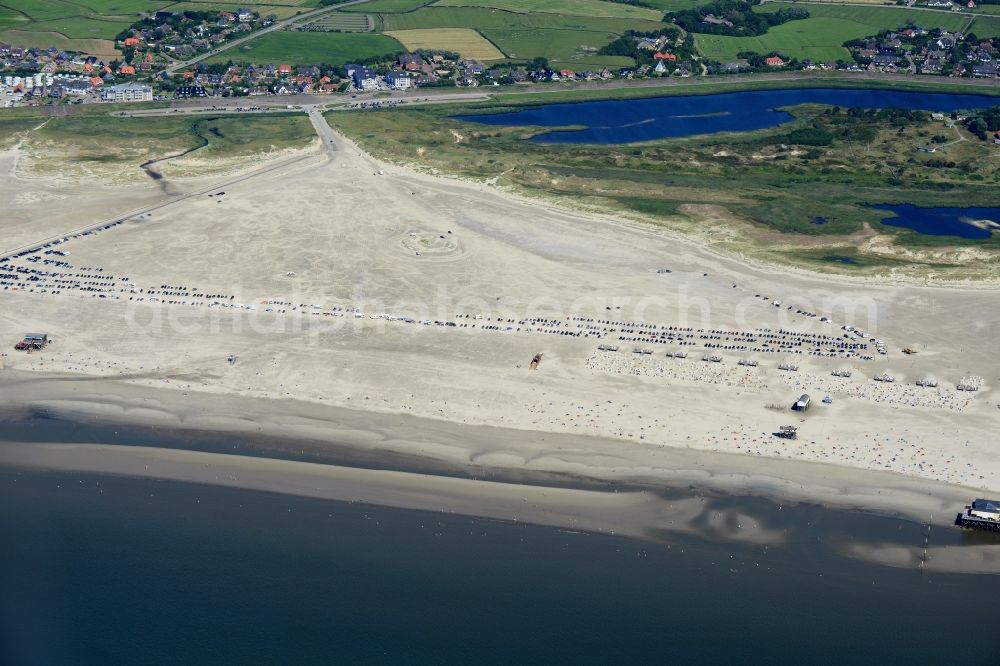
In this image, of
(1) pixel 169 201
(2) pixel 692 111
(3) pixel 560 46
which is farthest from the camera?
(3) pixel 560 46

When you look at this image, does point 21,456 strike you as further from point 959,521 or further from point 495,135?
point 495,135

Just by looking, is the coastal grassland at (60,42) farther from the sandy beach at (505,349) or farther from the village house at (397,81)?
the sandy beach at (505,349)

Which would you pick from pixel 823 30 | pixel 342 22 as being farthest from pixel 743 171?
pixel 342 22

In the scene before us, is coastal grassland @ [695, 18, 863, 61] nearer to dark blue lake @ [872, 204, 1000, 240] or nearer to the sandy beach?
dark blue lake @ [872, 204, 1000, 240]

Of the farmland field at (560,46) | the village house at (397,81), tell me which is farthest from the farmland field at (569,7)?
the village house at (397,81)

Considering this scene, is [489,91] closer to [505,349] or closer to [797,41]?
[797,41]

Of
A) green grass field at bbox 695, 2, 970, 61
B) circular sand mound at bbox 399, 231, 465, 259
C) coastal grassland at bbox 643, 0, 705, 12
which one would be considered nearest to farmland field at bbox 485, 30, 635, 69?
green grass field at bbox 695, 2, 970, 61
